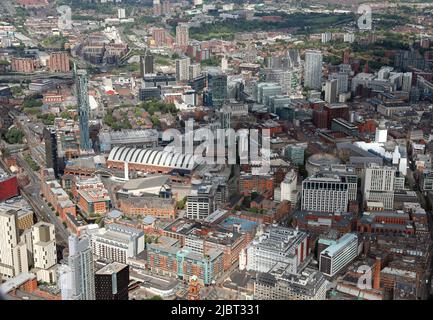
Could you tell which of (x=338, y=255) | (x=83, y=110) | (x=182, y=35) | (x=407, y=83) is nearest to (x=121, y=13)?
(x=182, y=35)

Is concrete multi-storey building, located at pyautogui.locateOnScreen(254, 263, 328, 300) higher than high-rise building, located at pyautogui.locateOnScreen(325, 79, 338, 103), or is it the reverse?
high-rise building, located at pyautogui.locateOnScreen(325, 79, 338, 103)

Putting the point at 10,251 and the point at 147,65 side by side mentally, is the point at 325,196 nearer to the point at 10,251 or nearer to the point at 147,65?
the point at 10,251

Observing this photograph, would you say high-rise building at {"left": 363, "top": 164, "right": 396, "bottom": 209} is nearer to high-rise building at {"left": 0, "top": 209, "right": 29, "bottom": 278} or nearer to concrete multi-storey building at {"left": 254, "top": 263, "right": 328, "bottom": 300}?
concrete multi-storey building at {"left": 254, "top": 263, "right": 328, "bottom": 300}

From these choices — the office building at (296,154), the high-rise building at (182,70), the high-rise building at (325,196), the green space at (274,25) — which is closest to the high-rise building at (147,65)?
the high-rise building at (182,70)

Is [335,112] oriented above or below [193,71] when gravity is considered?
below

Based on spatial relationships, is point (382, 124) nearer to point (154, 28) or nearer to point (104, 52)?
point (104, 52)

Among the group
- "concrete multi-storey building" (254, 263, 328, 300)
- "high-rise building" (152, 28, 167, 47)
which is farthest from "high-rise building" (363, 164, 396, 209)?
"high-rise building" (152, 28, 167, 47)
